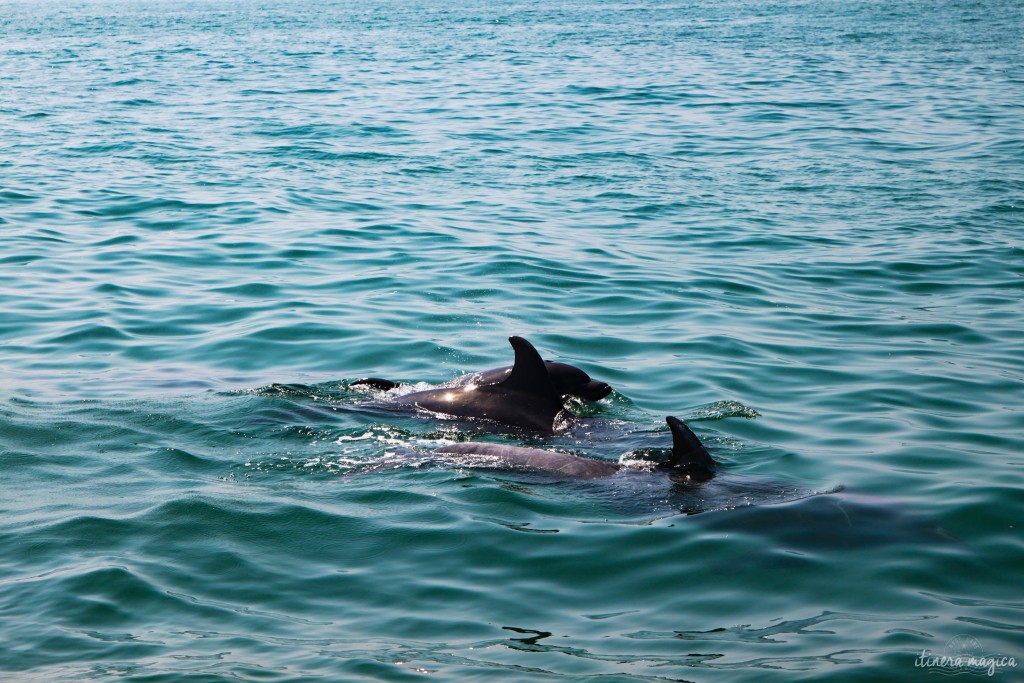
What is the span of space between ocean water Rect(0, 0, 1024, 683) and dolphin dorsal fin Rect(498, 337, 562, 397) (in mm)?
419

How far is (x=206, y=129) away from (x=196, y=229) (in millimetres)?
8520

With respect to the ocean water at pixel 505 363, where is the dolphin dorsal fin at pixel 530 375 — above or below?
above

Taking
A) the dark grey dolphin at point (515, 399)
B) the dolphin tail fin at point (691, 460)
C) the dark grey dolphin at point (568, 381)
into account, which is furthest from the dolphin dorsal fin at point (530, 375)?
the dolphin tail fin at point (691, 460)

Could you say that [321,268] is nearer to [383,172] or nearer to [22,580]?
[383,172]

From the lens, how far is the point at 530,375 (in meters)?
8.95

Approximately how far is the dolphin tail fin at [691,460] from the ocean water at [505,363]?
0.18 m

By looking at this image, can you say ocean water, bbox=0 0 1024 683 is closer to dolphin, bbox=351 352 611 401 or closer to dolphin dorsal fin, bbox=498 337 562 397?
dolphin, bbox=351 352 611 401

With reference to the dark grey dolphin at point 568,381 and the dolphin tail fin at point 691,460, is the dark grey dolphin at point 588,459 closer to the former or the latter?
the dolphin tail fin at point 691,460

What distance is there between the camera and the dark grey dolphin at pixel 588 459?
7820 millimetres

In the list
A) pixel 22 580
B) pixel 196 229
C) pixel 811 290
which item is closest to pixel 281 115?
pixel 196 229

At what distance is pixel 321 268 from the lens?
1455 cm

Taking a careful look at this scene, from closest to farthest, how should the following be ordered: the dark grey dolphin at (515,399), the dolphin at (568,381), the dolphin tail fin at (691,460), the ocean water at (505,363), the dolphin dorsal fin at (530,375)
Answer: the ocean water at (505,363) → the dolphin tail fin at (691,460) → the dolphin dorsal fin at (530,375) → the dark grey dolphin at (515,399) → the dolphin at (568,381)

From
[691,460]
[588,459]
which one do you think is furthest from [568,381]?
[691,460]

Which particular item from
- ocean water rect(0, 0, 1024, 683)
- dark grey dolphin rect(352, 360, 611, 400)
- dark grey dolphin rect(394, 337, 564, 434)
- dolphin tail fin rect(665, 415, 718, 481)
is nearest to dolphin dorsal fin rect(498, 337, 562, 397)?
dark grey dolphin rect(394, 337, 564, 434)
